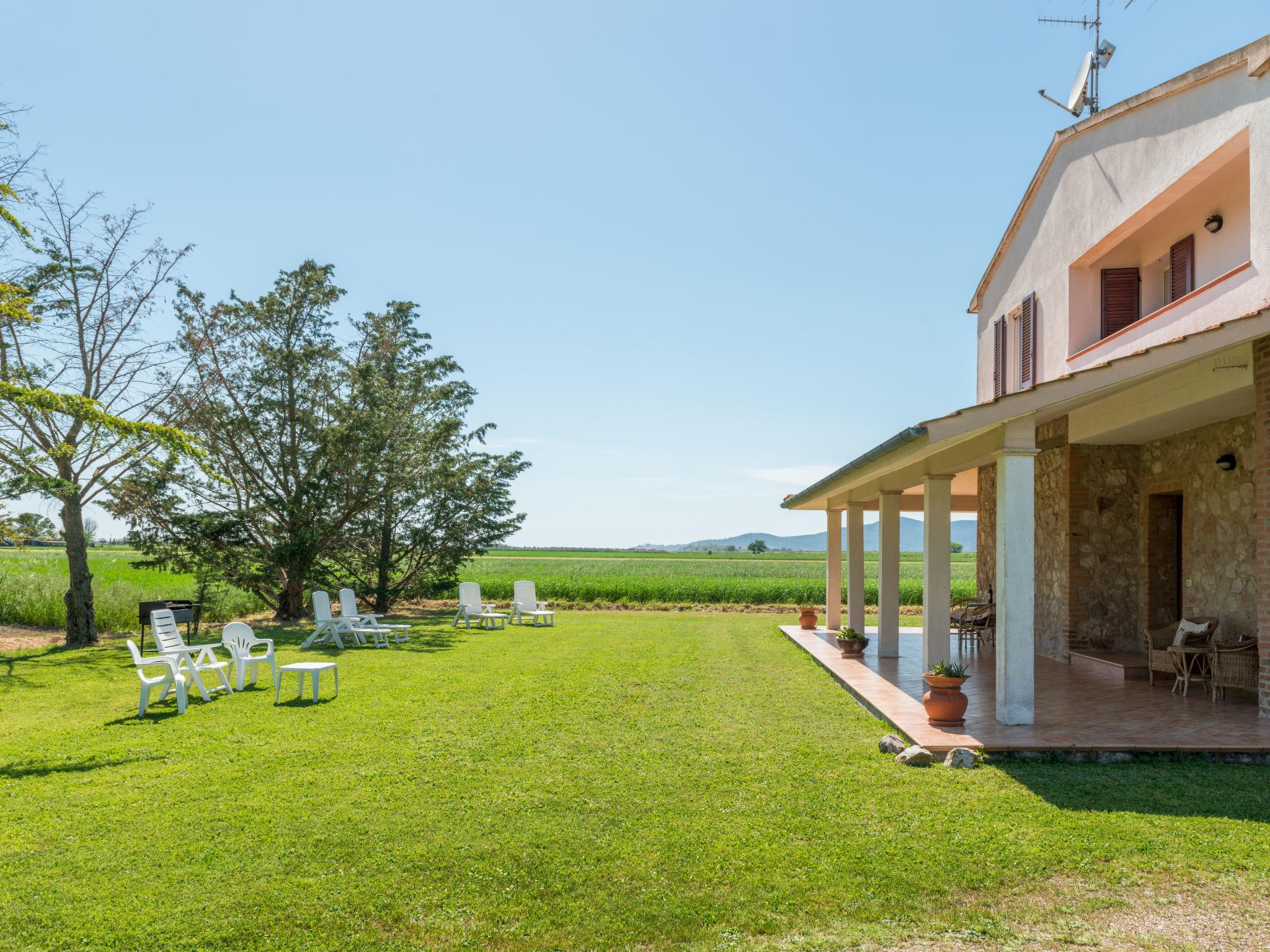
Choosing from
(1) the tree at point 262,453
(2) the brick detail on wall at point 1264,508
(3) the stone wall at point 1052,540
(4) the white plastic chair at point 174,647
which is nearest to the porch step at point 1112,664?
(3) the stone wall at point 1052,540

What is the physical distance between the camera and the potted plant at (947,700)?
299 inches

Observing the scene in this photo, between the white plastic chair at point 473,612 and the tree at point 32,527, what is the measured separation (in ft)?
27.4

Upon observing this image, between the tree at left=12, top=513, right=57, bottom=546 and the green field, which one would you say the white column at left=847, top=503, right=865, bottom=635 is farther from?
the tree at left=12, top=513, right=57, bottom=546

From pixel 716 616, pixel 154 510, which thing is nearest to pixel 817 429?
pixel 716 616

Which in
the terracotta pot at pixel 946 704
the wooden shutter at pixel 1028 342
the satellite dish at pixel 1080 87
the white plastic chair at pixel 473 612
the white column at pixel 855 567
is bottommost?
the white plastic chair at pixel 473 612

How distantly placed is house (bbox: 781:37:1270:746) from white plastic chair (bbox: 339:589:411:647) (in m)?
8.32

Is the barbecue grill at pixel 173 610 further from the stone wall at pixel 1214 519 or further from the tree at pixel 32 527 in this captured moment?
the stone wall at pixel 1214 519

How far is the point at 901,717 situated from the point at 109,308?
54.1 feet

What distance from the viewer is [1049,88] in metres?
15.3

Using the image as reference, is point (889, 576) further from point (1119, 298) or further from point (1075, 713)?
point (1119, 298)

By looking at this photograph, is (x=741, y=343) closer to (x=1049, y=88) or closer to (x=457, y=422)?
(x=457, y=422)

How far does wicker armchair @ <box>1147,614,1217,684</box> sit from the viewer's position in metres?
9.82

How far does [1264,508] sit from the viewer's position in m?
7.67

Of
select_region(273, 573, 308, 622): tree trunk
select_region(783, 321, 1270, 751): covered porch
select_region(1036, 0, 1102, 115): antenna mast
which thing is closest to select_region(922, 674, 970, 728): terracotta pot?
select_region(783, 321, 1270, 751): covered porch
